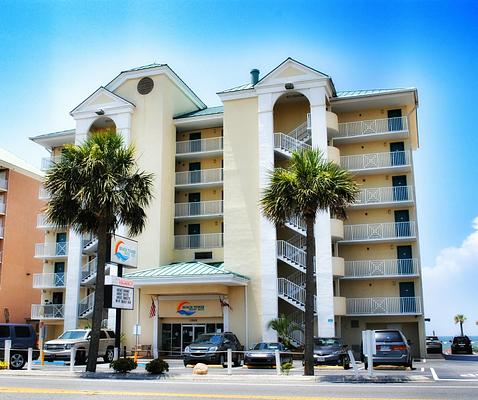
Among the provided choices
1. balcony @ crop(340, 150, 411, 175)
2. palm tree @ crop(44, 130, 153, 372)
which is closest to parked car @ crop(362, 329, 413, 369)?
palm tree @ crop(44, 130, 153, 372)

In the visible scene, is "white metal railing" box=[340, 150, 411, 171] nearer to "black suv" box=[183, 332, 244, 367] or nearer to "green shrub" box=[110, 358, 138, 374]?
"black suv" box=[183, 332, 244, 367]

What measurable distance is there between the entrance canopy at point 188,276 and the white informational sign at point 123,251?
7092 millimetres

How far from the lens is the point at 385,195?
3944 centimetres

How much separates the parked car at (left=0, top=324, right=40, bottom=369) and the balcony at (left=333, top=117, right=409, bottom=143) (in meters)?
24.4

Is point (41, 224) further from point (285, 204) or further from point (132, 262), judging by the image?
point (285, 204)

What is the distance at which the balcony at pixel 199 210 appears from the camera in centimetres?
4272

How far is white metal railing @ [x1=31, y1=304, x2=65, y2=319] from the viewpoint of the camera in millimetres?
43281

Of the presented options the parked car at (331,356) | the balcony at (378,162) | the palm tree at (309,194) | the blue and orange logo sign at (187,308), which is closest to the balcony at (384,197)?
the balcony at (378,162)

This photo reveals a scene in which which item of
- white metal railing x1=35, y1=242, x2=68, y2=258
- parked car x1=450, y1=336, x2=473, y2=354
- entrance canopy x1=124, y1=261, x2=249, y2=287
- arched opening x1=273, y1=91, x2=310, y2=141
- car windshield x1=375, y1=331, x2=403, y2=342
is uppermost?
arched opening x1=273, y1=91, x2=310, y2=141

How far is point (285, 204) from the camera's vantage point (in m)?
22.8

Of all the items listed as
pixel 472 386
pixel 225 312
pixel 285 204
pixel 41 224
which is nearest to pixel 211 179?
pixel 225 312

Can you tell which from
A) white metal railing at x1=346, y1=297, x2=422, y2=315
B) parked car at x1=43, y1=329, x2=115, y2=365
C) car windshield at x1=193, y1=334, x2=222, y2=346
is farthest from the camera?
white metal railing at x1=346, y1=297, x2=422, y2=315

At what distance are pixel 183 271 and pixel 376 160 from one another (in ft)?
51.0

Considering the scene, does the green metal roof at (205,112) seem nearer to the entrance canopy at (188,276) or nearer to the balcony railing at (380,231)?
the entrance canopy at (188,276)
